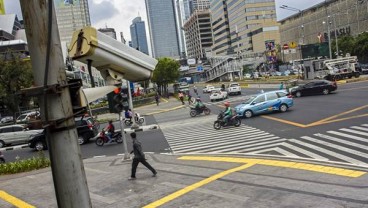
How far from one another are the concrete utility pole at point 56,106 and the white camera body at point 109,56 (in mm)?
598

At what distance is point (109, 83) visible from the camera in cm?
405

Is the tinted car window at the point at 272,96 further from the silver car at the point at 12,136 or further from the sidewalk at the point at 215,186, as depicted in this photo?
the silver car at the point at 12,136

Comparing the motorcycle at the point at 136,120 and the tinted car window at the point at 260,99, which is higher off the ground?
the tinted car window at the point at 260,99

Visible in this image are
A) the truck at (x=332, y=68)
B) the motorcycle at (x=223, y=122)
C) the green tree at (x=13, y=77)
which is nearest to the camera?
the motorcycle at (x=223, y=122)

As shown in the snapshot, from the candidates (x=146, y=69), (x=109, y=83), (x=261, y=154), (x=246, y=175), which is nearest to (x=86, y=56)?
(x=109, y=83)

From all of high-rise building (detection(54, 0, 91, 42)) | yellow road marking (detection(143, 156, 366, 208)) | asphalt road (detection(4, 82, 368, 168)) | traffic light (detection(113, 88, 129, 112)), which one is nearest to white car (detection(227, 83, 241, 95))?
asphalt road (detection(4, 82, 368, 168))

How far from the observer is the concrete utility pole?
2.90m

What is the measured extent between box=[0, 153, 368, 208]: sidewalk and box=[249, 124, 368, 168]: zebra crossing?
4.91 ft

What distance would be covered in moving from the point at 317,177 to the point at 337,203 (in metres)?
2.44

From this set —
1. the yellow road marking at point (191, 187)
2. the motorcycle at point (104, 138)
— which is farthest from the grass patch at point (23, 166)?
the yellow road marking at point (191, 187)

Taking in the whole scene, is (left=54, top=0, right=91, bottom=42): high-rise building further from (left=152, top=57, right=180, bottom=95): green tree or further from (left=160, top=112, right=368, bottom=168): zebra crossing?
(left=160, top=112, right=368, bottom=168): zebra crossing

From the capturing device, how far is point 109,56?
381 cm

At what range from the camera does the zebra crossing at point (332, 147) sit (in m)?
13.6

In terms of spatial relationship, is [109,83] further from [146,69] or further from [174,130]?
[174,130]
